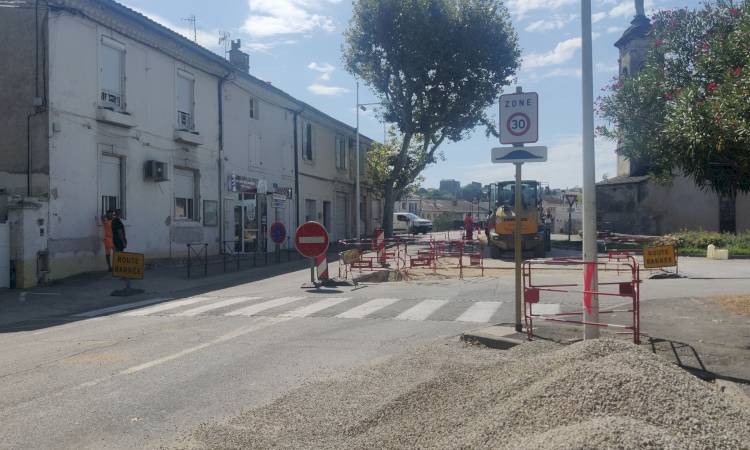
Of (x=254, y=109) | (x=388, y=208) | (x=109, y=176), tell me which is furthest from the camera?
(x=388, y=208)

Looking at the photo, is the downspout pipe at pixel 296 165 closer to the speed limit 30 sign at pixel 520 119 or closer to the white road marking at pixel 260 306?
the white road marking at pixel 260 306

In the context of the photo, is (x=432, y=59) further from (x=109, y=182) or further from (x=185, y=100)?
(x=109, y=182)

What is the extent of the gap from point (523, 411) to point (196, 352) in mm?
4608

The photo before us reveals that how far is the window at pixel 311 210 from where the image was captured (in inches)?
1336

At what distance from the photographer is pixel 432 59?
35688 mm

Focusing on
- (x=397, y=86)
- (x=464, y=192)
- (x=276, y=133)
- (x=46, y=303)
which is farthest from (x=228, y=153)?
(x=464, y=192)

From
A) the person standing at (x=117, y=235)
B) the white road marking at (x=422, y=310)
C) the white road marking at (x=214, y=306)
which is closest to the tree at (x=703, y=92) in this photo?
the white road marking at (x=422, y=310)

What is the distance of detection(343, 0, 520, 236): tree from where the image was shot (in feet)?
116

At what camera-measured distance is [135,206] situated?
19.0m

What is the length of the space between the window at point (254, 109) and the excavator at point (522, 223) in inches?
431

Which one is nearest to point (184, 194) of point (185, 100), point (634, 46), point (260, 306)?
point (185, 100)

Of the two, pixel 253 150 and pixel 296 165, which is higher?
pixel 253 150

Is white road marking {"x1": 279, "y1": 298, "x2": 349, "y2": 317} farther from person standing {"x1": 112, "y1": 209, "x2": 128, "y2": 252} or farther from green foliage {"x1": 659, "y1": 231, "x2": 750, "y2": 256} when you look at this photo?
green foliage {"x1": 659, "y1": 231, "x2": 750, "y2": 256}

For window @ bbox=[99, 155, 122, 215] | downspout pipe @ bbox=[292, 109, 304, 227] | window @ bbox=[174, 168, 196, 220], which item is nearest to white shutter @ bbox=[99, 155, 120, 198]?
window @ bbox=[99, 155, 122, 215]
